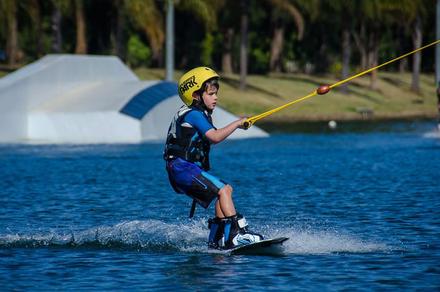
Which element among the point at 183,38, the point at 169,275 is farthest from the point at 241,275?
the point at 183,38

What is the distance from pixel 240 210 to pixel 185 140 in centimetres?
611

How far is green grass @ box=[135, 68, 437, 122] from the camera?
56719 millimetres

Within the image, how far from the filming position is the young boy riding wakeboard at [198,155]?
1315 cm

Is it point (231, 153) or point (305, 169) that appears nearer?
point (305, 169)

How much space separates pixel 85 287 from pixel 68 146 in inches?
984

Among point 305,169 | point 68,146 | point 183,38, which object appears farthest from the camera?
point 183,38

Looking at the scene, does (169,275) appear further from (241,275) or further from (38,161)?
(38,161)

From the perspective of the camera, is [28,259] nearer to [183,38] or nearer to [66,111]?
[66,111]

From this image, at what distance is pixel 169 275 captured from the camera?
1227 centimetres

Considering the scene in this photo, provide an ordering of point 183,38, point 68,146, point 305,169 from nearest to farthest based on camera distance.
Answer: point 305,169
point 68,146
point 183,38

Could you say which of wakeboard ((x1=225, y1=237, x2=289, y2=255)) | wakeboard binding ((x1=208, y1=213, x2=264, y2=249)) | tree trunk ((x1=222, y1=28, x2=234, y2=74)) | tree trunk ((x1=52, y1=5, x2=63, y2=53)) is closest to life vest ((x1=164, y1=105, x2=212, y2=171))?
wakeboard binding ((x1=208, y1=213, x2=264, y2=249))

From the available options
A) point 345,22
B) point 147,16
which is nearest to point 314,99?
point 345,22

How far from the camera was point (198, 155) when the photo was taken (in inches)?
525

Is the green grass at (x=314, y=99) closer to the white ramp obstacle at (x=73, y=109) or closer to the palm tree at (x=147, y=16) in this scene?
the palm tree at (x=147, y=16)
